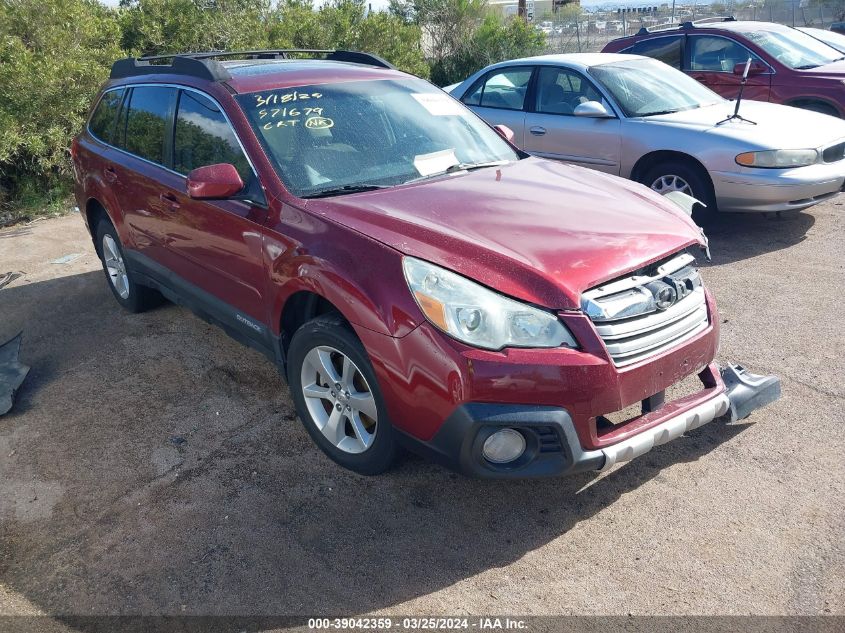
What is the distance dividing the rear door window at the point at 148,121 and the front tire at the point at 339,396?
182 cm

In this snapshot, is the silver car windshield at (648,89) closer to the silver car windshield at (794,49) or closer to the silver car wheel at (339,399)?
the silver car windshield at (794,49)

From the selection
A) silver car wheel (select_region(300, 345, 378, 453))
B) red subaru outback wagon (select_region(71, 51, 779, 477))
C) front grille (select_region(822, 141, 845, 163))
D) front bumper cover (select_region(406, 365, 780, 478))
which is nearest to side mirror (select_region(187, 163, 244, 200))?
red subaru outback wagon (select_region(71, 51, 779, 477))

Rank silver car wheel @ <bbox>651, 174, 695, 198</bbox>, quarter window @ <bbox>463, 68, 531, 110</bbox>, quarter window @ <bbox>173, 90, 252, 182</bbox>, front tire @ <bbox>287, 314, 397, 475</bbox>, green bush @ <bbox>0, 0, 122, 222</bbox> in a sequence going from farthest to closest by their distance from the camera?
green bush @ <bbox>0, 0, 122, 222</bbox> < quarter window @ <bbox>463, 68, 531, 110</bbox> < silver car wheel @ <bbox>651, 174, 695, 198</bbox> < quarter window @ <bbox>173, 90, 252, 182</bbox> < front tire @ <bbox>287, 314, 397, 475</bbox>

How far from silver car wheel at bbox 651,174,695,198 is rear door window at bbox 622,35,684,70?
3.18 meters

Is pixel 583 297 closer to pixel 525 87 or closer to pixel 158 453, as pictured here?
pixel 158 453

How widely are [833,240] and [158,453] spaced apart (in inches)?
227

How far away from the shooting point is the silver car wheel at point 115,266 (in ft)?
18.1

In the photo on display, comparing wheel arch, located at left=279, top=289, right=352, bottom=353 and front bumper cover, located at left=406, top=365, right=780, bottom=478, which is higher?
wheel arch, located at left=279, top=289, right=352, bottom=353

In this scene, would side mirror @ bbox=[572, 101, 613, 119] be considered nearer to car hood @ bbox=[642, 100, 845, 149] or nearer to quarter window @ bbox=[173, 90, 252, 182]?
car hood @ bbox=[642, 100, 845, 149]

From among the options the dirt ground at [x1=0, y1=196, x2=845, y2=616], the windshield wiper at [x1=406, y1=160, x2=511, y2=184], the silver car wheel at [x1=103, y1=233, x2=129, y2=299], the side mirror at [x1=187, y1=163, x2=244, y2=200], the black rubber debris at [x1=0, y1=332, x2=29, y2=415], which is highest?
the side mirror at [x1=187, y1=163, x2=244, y2=200]

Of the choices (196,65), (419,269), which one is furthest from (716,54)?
(419,269)

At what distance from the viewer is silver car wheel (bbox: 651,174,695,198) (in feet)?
21.8

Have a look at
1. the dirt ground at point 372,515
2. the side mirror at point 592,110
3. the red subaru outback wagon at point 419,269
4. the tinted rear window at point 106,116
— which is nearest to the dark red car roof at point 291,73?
the red subaru outback wagon at point 419,269

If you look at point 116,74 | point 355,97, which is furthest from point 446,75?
point 355,97
